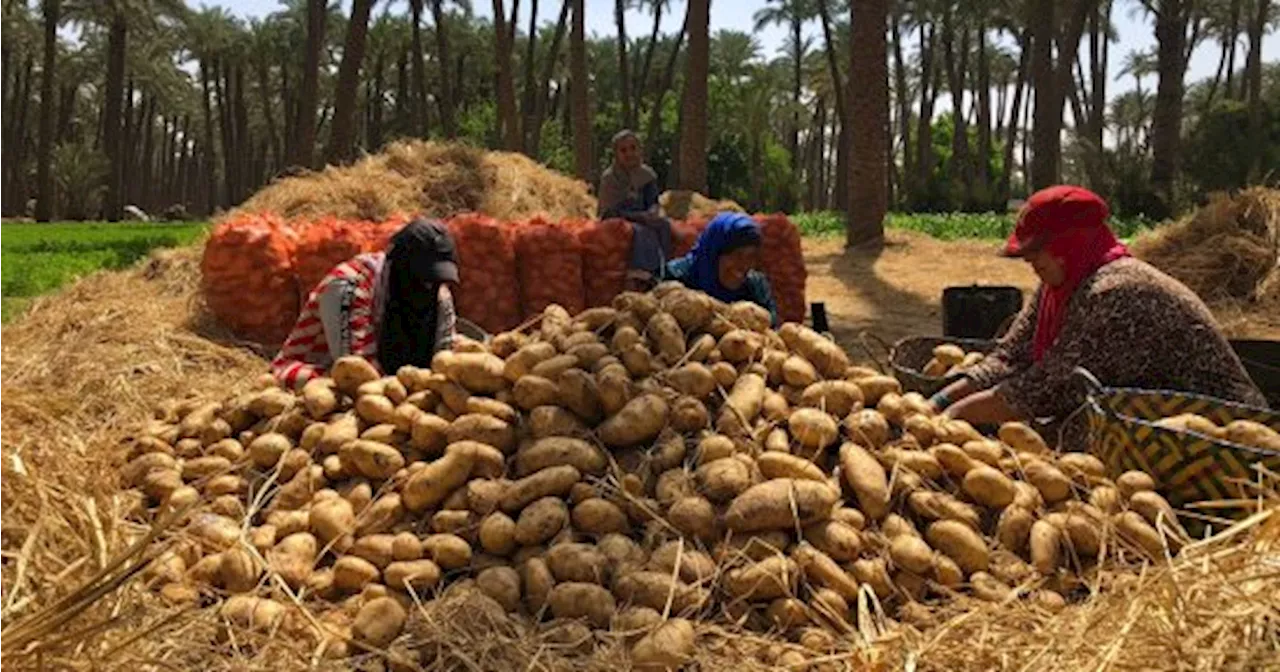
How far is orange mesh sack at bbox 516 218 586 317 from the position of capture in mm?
7215

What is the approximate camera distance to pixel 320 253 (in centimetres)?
694

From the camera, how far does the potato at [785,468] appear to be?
2.87m

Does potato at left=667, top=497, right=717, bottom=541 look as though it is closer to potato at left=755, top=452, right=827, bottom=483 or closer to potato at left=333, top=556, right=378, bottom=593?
potato at left=755, top=452, right=827, bottom=483

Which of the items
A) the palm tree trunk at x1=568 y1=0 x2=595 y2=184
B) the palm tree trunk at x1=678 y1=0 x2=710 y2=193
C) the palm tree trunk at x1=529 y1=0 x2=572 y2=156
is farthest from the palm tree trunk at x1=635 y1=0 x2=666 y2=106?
the palm tree trunk at x1=678 y1=0 x2=710 y2=193

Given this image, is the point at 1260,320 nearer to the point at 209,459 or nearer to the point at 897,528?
the point at 897,528

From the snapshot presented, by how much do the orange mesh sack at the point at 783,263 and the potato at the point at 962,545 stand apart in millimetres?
4824

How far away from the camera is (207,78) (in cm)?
5347

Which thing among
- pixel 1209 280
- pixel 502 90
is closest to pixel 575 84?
pixel 502 90

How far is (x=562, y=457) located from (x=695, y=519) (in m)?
0.39

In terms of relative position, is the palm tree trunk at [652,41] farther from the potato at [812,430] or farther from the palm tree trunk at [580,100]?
the potato at [812,430]

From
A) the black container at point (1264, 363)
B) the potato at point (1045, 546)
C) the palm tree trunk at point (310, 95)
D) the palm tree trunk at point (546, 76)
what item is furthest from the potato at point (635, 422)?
the palm tree trunk at point (546, 76)

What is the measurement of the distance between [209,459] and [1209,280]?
30.6ft

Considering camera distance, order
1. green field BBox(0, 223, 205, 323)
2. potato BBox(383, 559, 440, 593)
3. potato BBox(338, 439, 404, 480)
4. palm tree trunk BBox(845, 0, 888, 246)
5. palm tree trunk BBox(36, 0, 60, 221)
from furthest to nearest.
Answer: palm tree trunk BBox(36, 0, 60, 221)
palm tree trunk BBox(845, 0, 888, 246)
green field BBox(0, 223, 205, 323)
potato BBox(338, 439, 404, 480)
potato BBox(383, 559, 440, 593)

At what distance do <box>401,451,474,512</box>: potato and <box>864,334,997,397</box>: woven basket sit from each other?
199 centimetres
